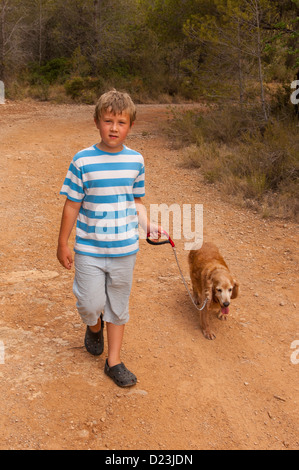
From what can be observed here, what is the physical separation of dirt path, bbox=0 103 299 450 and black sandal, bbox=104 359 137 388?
0.21 feet

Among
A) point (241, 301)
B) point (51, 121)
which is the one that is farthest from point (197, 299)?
point (51, 121)

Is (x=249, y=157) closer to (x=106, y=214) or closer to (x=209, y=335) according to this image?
(x=209, y=335)

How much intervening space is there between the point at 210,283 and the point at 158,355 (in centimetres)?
70

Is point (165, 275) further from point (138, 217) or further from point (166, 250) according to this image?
point (138, 217)

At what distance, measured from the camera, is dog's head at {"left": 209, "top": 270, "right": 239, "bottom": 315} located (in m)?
3.79

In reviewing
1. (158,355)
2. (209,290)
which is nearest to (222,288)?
(209,290)

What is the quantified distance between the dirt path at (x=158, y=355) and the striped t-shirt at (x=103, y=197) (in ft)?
3.18

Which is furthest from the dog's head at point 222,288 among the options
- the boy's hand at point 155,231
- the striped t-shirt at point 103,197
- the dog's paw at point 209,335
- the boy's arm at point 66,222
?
the boy's arm at point 66,222

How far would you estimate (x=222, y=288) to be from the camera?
3789 millimetres

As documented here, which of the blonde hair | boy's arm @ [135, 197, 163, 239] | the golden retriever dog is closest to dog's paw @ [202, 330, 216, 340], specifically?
the golden retriever dog

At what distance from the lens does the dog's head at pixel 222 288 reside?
149 inches

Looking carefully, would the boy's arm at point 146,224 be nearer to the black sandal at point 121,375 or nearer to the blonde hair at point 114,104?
the blonde hair at point 114,104
